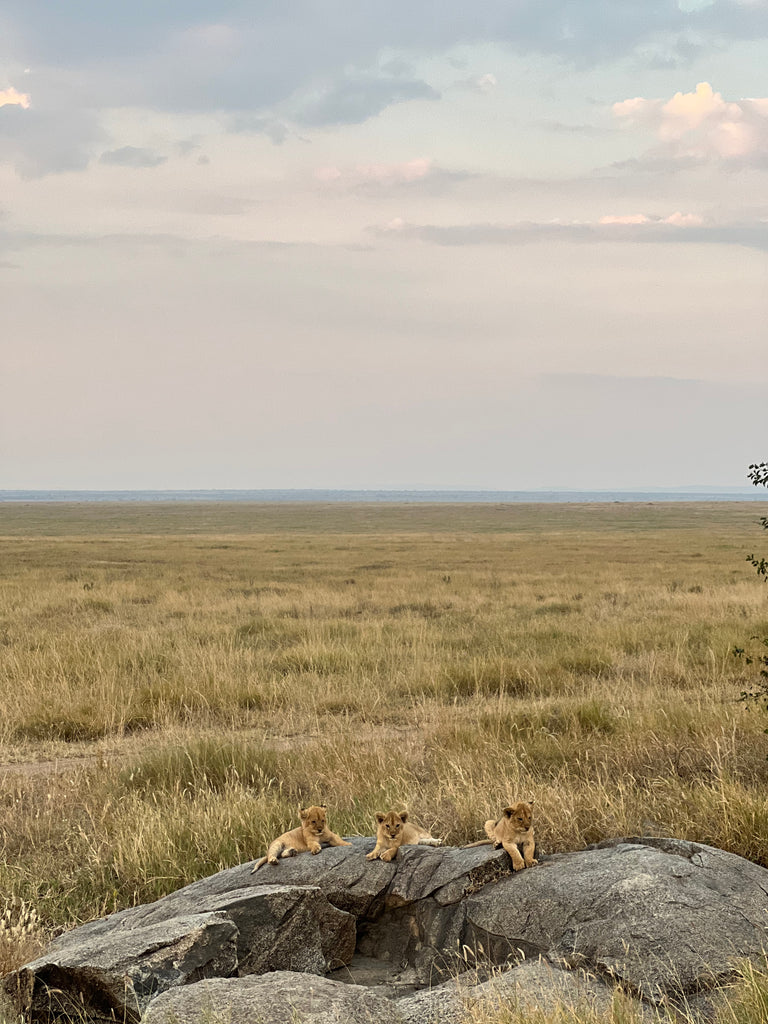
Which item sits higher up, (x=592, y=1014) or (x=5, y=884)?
(x=592, y=1014)

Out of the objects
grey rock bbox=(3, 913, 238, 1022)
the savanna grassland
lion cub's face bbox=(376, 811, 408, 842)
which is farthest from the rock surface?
the savanna grassland

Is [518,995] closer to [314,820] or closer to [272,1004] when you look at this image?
[272,1004]

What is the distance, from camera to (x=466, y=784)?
279 inches

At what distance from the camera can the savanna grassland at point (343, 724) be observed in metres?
6.48

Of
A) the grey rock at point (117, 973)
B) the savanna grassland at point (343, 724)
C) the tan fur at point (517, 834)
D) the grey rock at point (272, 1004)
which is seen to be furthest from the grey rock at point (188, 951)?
the tan fur at point (517, 834)

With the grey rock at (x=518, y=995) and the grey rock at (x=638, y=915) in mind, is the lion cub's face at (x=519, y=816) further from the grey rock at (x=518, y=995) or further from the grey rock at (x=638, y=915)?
the grey rock at (x=518, y=995)

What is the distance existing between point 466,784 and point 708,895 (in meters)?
2.73

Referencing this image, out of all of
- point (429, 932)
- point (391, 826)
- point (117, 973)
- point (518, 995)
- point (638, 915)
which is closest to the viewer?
point (518, 995)

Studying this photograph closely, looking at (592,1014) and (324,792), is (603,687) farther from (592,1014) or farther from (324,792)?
(592,1014)

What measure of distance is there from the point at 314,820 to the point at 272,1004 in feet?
5.51

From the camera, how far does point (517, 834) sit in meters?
4.99

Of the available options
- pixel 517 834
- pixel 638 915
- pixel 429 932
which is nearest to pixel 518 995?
pixel 638 915

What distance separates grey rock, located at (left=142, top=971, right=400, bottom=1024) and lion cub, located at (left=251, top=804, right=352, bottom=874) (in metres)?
1.39

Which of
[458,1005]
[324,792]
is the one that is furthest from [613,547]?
[458,1005]
